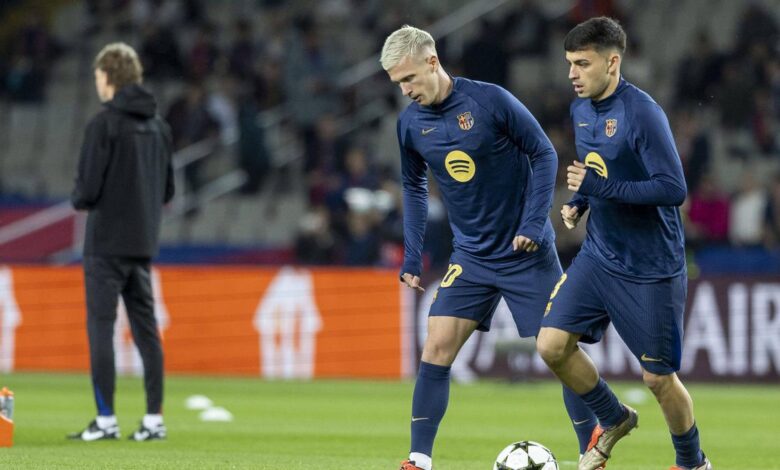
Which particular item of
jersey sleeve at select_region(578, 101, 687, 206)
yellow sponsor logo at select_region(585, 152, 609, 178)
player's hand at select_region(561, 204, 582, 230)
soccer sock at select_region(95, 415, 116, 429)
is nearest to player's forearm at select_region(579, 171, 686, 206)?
jersey sleeve at select_region(578, 101, 687, 206)

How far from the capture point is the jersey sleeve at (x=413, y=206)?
7.74 metres

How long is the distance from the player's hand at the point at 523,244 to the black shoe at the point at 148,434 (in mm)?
3260

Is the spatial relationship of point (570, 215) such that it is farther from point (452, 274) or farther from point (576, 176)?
point (452, 274)

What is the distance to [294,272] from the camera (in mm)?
16984

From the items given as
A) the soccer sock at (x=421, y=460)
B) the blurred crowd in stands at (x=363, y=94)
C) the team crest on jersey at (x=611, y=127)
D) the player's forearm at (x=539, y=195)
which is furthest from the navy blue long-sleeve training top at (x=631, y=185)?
the blurred crowd in stands at (x=363, y=94)

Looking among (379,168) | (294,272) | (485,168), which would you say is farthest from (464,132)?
(379,168)

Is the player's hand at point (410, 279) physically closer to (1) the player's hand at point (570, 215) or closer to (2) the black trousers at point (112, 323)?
(1) the player's hand at point (570, 215)

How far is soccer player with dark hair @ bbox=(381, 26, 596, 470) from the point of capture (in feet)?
24.4

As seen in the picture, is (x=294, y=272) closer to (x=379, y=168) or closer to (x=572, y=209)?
(x=379, y=168)

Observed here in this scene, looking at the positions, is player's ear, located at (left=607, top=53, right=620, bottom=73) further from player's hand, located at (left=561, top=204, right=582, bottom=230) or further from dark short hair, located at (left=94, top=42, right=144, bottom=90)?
dark short hair, located at (left=94, top=42, right=144, bottom=90)

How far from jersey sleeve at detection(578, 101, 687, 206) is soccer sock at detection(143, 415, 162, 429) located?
12.3 ft

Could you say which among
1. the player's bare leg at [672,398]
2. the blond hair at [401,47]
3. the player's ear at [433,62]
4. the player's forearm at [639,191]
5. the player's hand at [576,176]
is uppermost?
the blond hair at [401,47]

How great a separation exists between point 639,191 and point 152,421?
3.99 m

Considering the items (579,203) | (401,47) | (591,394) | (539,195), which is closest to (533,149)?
(539,195)
